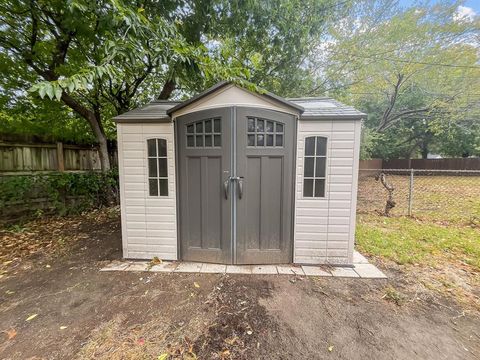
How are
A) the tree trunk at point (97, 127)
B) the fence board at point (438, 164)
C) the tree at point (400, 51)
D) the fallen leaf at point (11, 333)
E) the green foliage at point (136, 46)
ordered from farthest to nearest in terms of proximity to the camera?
1. the fence board at point (438, 164)
2. the tree at point (400, 51)
3. the tree trunk at point (97, 127)
4. the green foliage at point (136, 46)
5. the fallen leaf at point (11, 333)

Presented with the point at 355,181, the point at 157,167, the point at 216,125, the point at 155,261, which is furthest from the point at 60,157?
the point at 355,181

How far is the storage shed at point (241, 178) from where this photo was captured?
2807mm

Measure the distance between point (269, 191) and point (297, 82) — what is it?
4.32 m

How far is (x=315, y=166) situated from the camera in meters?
2.88

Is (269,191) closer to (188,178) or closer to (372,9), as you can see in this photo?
(188,178)

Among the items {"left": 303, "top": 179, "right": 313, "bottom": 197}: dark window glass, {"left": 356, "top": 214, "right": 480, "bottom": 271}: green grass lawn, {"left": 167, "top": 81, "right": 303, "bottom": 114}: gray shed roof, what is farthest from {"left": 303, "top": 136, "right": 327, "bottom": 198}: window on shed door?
{"left": 356, "top": 214, "right": 480, "bottom": 271}: green grass lawn

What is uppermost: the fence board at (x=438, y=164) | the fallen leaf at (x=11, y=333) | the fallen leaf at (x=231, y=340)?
the fence board at (x=438, y=164)

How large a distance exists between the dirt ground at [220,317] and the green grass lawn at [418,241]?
596 millimetres

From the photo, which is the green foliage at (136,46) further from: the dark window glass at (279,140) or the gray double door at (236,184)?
the dark window glass at (279,140)

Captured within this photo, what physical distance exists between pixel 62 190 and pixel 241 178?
477cm

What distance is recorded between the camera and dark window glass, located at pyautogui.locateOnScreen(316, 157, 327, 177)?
113 inches

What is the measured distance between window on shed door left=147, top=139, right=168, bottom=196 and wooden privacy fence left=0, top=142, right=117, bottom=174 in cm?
374

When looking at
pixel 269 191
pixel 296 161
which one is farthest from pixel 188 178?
pixel 296 161

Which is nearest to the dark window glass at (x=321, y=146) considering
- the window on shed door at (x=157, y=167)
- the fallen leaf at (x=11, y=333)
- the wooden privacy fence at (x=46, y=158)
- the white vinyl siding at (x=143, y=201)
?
the white vinyl siding at (x=143, y=201)
